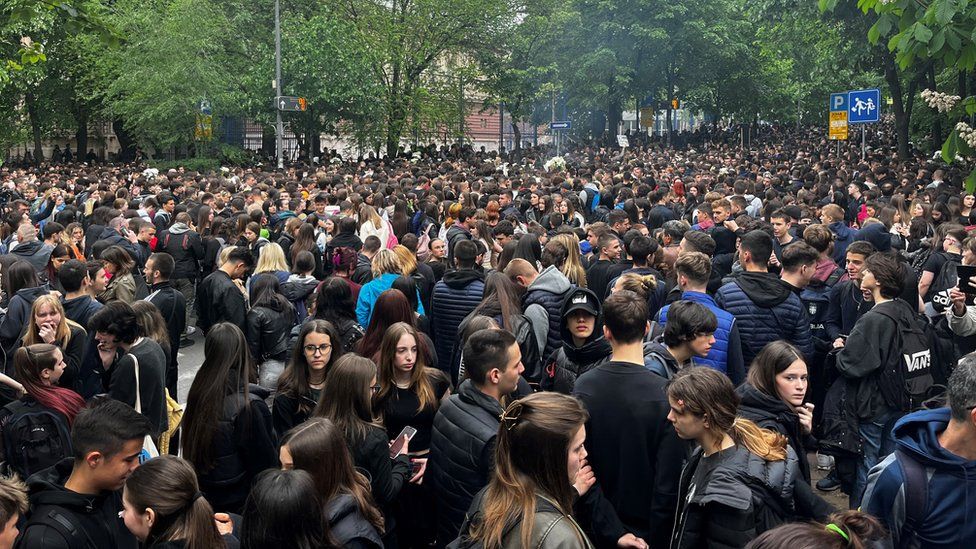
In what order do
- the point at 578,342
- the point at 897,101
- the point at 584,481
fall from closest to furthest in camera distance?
the point at 584,481 → the point at 578,342 → the point at 897,101

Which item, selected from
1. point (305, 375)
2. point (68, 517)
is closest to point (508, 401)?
point (305, 375)

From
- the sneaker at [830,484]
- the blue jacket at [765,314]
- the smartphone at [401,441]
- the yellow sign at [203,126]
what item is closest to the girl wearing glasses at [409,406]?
the smartphone at [401,441]

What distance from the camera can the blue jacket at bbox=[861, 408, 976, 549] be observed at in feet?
11.1

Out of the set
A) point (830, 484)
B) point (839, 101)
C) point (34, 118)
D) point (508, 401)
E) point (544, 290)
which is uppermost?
point (34, 118)

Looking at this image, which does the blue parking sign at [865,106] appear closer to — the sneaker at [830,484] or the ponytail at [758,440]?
the sneaker at [830,484]

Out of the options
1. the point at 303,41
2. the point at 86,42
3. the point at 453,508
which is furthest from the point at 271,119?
the point at 453,508

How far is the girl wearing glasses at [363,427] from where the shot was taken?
4.64 meters

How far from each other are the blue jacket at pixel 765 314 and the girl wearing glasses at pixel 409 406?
7.78 feet

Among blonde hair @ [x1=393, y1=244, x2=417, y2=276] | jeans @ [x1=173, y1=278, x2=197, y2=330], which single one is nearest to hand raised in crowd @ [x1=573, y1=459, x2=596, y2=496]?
blonde hair @ [x1=393, y1=244, x2=417, y2=276]

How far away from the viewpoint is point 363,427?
4695 millimetres

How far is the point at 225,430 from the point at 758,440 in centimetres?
271

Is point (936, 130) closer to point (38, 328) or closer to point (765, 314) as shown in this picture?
point (765, 314)

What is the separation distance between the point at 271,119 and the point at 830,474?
3204 cm

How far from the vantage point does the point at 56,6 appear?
30.7 feet
